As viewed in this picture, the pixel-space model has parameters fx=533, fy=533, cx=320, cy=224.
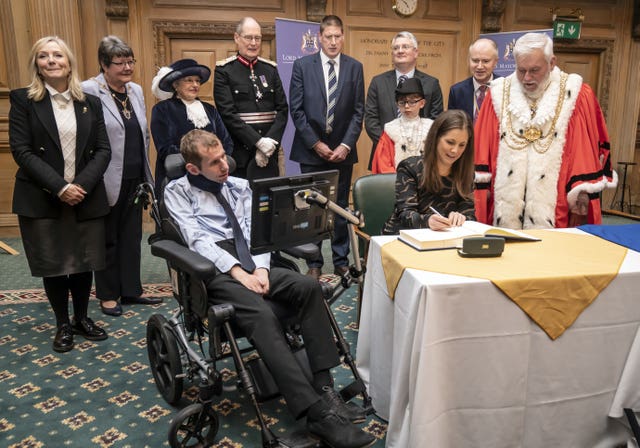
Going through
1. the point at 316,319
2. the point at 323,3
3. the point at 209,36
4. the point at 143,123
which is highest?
the point at 323,3

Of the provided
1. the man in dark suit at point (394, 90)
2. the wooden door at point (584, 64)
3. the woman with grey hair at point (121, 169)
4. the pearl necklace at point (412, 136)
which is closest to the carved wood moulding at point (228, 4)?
the man in dark suit at point (394, 90)

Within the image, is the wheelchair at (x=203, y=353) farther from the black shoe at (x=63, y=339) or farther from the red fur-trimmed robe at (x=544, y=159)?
the red fur-trimmed robe at (x=544, y=159)

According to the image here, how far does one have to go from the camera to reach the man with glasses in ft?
11.6

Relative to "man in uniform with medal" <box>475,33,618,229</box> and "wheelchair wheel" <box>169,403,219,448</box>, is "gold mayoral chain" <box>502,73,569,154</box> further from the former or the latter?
"wheelchair wheel" <box>169,403,219,448</box>

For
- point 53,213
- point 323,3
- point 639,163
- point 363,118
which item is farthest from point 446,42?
point 53,213

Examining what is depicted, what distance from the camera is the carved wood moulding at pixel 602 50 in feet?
19.4

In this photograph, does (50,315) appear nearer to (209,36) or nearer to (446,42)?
(209,36)

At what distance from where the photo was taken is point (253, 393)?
1792 mm

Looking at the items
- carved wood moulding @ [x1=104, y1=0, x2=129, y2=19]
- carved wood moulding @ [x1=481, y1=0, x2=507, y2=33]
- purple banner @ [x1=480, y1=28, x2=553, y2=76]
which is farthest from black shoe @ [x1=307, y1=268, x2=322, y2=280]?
carved wood moulding @ [x1=481, y1=0, x2=507, y2=33]

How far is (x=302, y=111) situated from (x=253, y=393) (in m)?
2.38

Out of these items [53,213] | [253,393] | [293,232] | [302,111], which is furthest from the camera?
[302,111]

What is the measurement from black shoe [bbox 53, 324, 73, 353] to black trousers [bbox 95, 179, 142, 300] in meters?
0.41

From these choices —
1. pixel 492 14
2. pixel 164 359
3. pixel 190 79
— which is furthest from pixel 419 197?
pixel 492 14

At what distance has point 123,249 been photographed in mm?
3266
